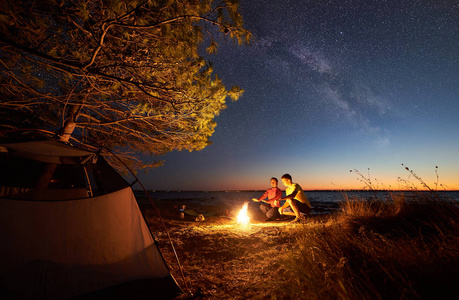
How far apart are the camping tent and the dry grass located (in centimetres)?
58

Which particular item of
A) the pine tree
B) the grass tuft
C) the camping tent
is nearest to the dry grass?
the grass tuft

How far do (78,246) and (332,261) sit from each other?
2.93m

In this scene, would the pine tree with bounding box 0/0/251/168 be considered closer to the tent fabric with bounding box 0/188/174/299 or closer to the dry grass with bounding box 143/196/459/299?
the tent fabric with bounding box 0/188/174/299

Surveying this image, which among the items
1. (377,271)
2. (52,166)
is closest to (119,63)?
(52,166)

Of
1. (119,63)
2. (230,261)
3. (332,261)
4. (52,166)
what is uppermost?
(119,63)

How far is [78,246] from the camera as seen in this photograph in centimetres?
239

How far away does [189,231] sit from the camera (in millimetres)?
5129

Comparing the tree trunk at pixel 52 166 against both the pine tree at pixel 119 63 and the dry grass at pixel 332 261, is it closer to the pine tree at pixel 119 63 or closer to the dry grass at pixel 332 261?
the pine tree at pixel 119 63

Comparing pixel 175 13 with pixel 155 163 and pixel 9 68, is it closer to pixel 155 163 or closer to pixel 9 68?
pixel 9 68

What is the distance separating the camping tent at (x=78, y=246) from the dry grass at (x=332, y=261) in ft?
1.90

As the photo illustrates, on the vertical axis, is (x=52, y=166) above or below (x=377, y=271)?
above

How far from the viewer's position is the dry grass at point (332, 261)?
147cm

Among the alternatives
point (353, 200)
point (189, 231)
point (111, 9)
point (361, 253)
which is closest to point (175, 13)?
point (111, 9)

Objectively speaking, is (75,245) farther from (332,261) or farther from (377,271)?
(377,271)
